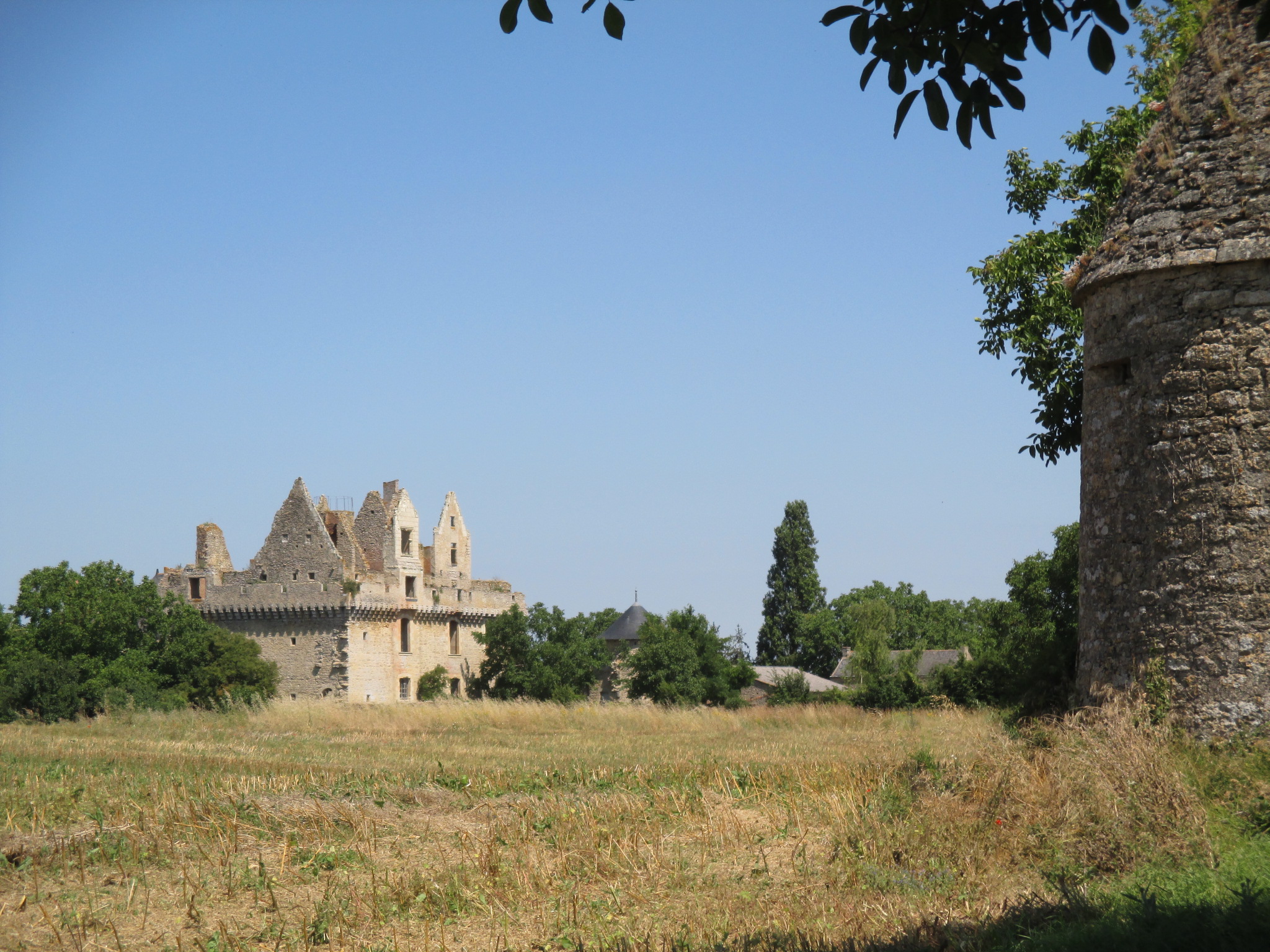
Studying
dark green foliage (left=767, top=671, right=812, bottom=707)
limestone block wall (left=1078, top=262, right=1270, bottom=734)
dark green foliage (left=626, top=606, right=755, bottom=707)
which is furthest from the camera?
dark green foliage (left=626, top=606, right=755, bottom=707)

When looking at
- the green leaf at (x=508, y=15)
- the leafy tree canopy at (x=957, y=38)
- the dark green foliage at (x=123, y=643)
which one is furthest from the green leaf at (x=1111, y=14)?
the dark green foliage at (x=123, y=643)

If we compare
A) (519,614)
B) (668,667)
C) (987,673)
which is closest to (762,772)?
(987,673)

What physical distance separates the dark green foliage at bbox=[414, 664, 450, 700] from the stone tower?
137 ft

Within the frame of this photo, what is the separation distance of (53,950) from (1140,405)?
932cm

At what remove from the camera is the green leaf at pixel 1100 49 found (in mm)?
4799

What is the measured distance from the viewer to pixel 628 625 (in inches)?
2418

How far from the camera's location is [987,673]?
30891 mm

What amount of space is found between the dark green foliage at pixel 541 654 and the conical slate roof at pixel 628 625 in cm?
1058

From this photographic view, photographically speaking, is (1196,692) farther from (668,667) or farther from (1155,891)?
(668,667)

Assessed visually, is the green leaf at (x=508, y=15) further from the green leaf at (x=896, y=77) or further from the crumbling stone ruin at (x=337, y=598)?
the crumbling stone ruin at (x=337, y=598)

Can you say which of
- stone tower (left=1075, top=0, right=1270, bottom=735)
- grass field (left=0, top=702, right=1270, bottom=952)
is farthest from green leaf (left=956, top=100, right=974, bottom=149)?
stone tower (left=1075, top=0, right=1270, bottom=735)

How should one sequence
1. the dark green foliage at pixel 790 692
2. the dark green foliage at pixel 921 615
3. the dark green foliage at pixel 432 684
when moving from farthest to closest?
the dark green foliage at pixel 921 615 < the dark green foliage at pixel 432 684 < the dark green foliage at pixel 790 692

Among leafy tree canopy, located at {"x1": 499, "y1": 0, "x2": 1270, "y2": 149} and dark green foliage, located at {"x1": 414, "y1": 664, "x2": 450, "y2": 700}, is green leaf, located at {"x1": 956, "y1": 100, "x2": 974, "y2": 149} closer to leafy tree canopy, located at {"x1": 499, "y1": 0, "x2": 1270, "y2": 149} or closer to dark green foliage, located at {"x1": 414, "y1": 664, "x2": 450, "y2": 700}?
leafy tree canopy, located at {"x1": 499, "y1": 0, "x2": 1270, "y2": 149}

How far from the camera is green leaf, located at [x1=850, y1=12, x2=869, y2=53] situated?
503 centimetres
